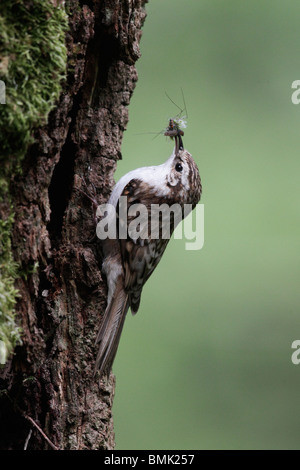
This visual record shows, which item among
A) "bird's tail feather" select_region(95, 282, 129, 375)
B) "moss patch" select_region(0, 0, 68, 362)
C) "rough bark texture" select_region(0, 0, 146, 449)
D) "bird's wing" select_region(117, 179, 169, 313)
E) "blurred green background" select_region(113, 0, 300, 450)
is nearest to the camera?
"moss patch" select_region(0, 0, 68, 362)

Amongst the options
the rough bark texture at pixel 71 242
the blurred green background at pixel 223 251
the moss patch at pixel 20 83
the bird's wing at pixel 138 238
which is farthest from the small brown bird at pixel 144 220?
the blurred green background at pixel 223 251

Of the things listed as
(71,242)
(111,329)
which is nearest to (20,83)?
(71,242)

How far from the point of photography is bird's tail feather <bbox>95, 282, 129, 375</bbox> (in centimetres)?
277

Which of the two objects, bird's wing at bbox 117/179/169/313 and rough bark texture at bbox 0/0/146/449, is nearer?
rough bark texture at bbox 0/0/146/449

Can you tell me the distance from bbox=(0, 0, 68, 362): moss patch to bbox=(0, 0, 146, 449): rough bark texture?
8 cm

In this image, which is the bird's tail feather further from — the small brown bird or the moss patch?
the moss patch

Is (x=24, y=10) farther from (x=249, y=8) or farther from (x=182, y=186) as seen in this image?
(x=249, y=8)

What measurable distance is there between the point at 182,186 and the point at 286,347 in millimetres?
2264

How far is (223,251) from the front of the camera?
16.2 feet

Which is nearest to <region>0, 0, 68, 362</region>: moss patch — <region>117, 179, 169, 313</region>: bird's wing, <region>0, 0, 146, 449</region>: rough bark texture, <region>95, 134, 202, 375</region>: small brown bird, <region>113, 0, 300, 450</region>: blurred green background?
<region>0, 0, 146, 449</region>: rough bark texture

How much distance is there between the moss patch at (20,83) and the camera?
2100 mm

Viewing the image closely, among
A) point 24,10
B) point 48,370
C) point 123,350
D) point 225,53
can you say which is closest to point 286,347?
point 123,350

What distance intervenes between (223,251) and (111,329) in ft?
7.08

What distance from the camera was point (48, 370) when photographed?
2.60 meters
